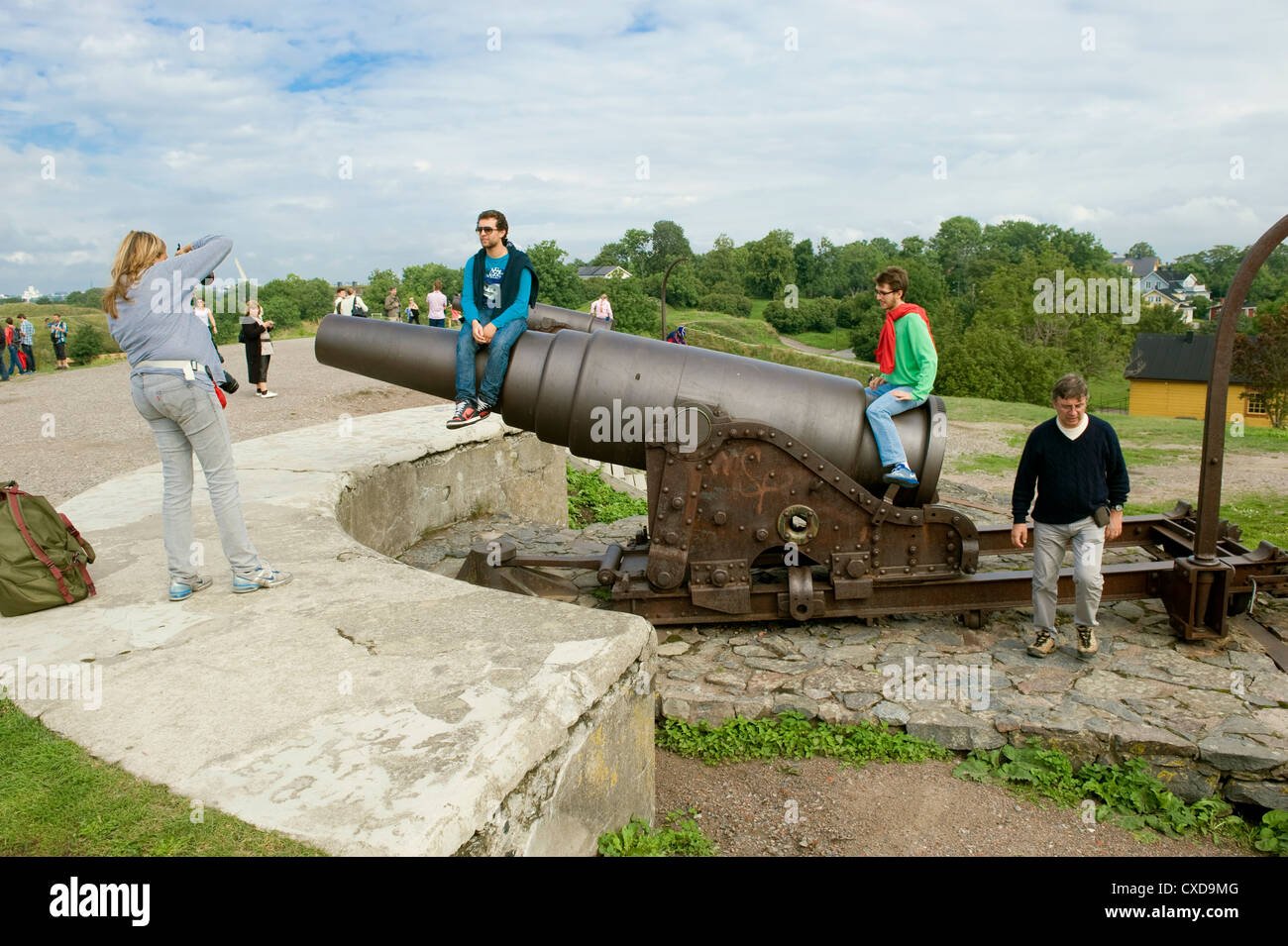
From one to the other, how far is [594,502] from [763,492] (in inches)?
218

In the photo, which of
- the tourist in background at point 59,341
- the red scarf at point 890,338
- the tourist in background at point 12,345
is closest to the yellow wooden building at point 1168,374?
the tourist in background at point 59,341

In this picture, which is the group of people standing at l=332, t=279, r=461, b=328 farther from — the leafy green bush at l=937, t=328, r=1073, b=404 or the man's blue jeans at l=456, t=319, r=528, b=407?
the leafy green bush at l=937, t=328, r=1073, b=404

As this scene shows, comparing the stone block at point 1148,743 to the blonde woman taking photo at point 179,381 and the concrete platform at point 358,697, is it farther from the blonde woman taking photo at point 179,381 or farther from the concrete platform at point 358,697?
the blonde woman taking photo at point 179,381

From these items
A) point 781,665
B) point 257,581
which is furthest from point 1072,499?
point 257,581

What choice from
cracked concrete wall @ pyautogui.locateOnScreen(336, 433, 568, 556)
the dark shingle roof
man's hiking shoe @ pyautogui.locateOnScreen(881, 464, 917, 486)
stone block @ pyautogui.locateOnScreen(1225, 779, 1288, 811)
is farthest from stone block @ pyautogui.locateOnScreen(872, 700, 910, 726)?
the dark shingle roof

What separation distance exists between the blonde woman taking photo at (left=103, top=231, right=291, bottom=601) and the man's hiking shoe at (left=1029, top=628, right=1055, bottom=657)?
140 inches

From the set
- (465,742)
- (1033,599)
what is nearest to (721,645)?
(1033,599)

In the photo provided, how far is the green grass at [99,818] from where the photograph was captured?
2.02 meters

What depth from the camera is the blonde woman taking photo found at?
3320mm

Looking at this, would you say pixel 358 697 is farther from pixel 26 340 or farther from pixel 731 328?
pixel 731 328

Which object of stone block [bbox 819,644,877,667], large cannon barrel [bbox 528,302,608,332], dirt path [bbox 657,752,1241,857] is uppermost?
large cannon barrel [bbox 528,302,608,332]

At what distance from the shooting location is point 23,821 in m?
2.15

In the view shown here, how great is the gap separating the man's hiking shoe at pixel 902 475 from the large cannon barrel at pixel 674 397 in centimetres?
10

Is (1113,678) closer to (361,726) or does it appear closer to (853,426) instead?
(853,426)
